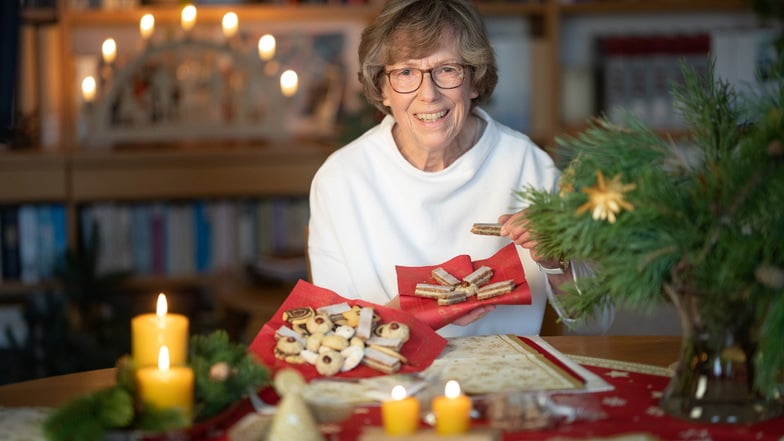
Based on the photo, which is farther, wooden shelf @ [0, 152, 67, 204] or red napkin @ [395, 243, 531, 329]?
wooden shelf @ [0, 152, 67, 204]

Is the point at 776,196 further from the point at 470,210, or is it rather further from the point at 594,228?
the point at 470,210

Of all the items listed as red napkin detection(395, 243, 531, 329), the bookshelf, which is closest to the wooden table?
red napkin detection(395, 243, 531, 329)

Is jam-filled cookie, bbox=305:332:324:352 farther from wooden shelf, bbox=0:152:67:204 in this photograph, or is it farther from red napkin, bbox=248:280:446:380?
wooden shelf, bbox=0:152:67:204

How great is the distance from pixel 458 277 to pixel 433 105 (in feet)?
1.40

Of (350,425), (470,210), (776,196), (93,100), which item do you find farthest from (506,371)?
(93,100)

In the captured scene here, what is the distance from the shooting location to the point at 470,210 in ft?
7.27

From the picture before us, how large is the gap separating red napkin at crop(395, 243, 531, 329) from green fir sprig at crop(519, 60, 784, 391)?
0.34m

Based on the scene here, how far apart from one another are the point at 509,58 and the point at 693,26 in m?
0.72

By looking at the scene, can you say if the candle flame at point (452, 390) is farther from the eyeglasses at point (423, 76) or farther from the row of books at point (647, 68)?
the row of books at point (647, 68)

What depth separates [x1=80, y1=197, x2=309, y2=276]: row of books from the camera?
12.9 ft

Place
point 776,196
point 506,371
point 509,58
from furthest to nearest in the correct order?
point 509,58
point 506,371
point 776,196

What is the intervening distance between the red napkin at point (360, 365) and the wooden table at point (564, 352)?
0.66 feet

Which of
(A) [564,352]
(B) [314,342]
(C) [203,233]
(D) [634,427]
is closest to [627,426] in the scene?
(D) [634,427]

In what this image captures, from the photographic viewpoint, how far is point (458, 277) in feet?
5.94
